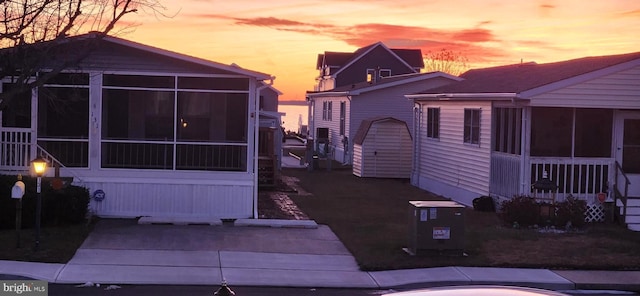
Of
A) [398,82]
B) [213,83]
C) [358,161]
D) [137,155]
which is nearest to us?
[137,155]

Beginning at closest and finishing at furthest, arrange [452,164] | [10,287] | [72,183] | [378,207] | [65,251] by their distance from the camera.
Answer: [10,287] < [65,251] < [72,183] < [378,207] < [452,164]

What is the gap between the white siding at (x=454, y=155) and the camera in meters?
21.0

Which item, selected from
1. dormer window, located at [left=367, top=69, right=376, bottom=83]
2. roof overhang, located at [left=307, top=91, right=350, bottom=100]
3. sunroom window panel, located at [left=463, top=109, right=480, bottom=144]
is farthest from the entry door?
dormer window, located at [left=367, top=69, right=376, bottom=83]

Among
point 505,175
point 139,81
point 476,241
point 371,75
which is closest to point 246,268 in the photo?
point 476,241

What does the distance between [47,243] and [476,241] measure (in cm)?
795

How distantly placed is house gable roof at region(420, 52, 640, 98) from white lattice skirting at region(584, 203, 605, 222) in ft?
9.94

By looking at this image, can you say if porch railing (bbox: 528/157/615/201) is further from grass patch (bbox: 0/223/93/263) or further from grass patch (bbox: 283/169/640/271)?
grass patch (bbox: 0/223/93/263)

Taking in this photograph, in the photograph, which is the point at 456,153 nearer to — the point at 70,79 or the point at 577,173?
the point at 577,173

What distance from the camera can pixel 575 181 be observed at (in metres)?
18.6

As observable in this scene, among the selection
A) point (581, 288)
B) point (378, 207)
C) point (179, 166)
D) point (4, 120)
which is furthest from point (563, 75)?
point (4, 120)

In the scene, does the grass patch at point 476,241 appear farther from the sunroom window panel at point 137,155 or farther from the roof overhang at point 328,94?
the roof overhang at point 328,94

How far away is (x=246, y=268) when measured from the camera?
12.2 metres

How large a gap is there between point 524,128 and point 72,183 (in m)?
10.4

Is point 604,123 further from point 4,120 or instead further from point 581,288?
point 4,120
